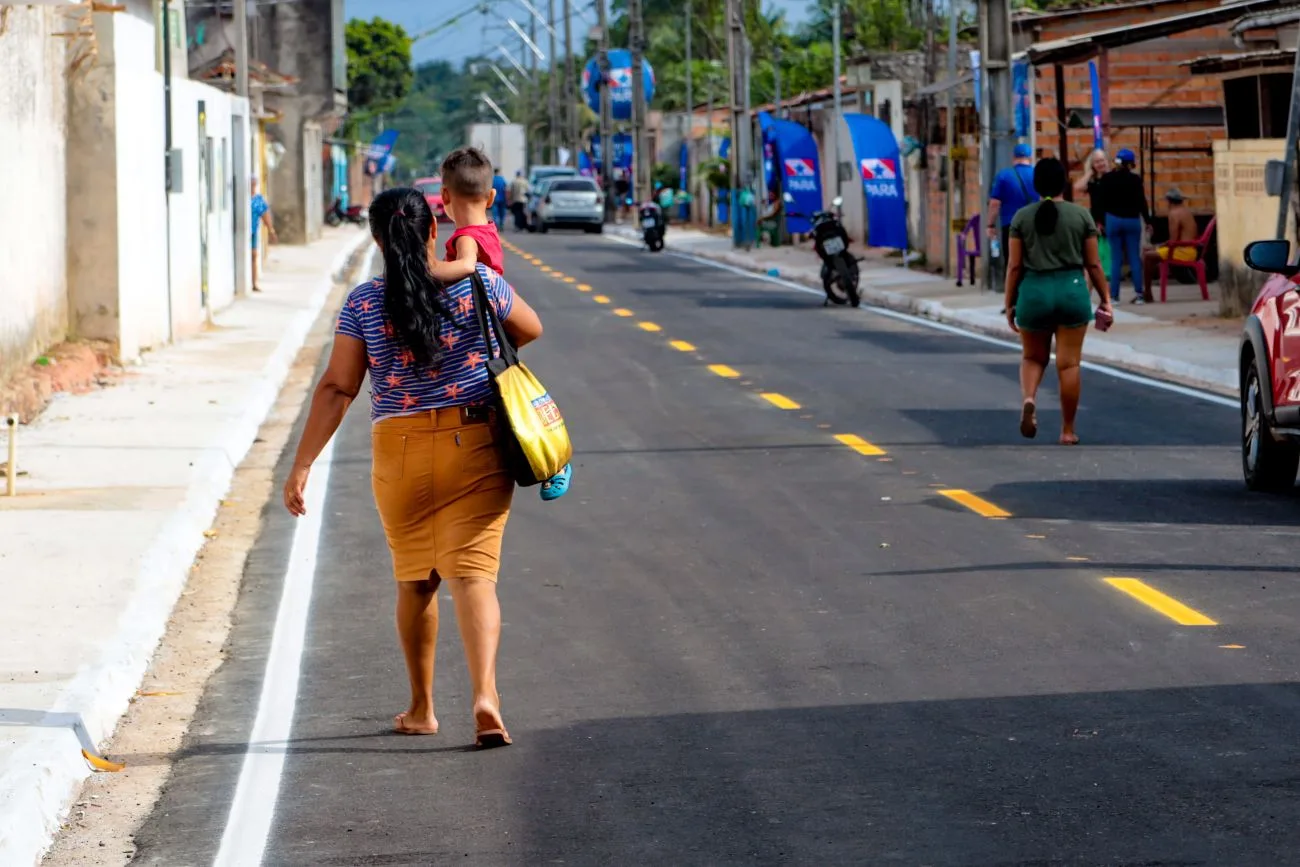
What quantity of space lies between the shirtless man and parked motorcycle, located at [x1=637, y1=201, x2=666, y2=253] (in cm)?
2380

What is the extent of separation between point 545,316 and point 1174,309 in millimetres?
7650

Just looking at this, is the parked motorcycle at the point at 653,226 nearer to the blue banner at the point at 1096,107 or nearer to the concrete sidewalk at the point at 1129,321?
the concrete sidewalk at the point at 1129,321

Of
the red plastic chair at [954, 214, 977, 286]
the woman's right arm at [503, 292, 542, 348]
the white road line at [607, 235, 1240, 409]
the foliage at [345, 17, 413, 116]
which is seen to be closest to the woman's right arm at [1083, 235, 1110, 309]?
the white road line at [607, 235, 1240, 409]

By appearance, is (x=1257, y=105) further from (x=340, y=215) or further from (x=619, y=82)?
(x=619, y=82)

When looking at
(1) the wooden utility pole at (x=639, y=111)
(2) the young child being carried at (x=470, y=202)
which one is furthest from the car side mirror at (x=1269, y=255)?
(1) the wooden utility pole at (x=639, y=111)

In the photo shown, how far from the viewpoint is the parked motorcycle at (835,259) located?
30500mm

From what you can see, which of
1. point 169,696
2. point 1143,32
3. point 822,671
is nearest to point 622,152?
point 1143,32

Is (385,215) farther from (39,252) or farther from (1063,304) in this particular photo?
(39,252)

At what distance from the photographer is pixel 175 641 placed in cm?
970

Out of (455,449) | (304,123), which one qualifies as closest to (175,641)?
(455,449)

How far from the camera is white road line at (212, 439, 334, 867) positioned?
259 inches

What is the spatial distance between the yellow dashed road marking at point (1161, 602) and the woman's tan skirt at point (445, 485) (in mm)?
3025

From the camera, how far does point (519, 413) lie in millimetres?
7426

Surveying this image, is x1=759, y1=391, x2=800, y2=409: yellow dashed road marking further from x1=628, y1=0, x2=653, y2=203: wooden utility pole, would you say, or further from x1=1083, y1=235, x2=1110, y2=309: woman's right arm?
x1=628, y1=0, x2=653, y2=203: wooden utility pole
